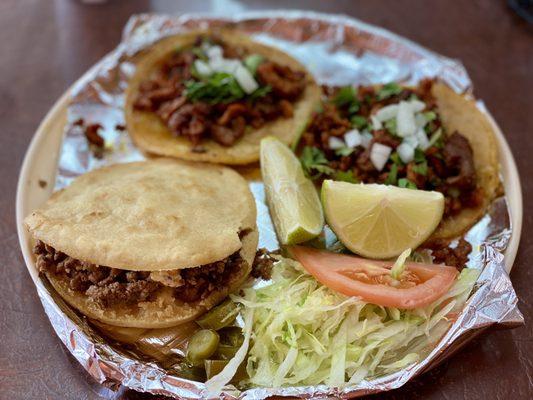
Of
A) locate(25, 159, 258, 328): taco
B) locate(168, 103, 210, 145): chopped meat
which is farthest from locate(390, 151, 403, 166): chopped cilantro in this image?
locate(168, 103, 210, 145): chopped meat

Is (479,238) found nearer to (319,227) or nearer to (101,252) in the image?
(319,227)

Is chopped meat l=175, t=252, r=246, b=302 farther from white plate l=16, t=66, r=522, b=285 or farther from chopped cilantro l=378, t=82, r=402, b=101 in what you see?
chopped cilantro l=378, t=82, r=402, b=101

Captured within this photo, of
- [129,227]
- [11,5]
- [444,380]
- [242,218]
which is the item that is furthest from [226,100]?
[11,5]

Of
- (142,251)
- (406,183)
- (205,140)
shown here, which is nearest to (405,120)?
(406,183)

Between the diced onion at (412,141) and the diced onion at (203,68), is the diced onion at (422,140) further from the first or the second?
the diced onion at (203,68)

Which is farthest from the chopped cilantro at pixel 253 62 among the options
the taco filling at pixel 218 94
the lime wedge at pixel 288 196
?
the lime wedge at pixel 288 196

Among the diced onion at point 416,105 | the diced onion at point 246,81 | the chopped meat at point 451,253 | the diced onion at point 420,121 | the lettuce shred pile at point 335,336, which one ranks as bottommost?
the chopped meat at point 451,253
